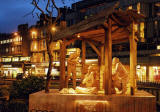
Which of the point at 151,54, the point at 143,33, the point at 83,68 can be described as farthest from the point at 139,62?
the point at 83,68

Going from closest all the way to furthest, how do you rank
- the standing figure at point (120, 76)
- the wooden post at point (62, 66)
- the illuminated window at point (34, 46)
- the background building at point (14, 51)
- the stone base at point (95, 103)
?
1. the stone base at point (95, 103)
2. the standing figure at point (120, 76)
3. the wooden post at point (62, 66)
4. the illuminated window at point (34, 46)
5. the background building at point (14, 51)

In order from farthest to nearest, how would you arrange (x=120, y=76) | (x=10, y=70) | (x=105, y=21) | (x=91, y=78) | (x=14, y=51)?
(x=10, y=70) < (x=14, y=51) < (x=91, y=78) < (x=120, y=76) < (x=105, y=21)

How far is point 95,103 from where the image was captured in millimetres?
8531

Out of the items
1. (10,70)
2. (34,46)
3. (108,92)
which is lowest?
(108,92)

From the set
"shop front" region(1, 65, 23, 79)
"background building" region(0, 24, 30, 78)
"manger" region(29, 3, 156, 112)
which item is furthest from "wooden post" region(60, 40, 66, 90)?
"shop front" region(1, 65, 23, 79)

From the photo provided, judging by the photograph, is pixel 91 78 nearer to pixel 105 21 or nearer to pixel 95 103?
pixel 95 103

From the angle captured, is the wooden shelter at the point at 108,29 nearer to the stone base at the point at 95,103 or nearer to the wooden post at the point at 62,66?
the wooden post at the point at 62,66

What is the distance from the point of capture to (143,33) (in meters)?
37.6

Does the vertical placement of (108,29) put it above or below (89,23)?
below

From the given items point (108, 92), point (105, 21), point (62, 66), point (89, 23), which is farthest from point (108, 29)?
point (62, 66)

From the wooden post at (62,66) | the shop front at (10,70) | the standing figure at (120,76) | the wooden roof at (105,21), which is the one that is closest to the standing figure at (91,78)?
the wooden post at (62,66)

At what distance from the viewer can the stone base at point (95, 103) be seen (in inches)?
325

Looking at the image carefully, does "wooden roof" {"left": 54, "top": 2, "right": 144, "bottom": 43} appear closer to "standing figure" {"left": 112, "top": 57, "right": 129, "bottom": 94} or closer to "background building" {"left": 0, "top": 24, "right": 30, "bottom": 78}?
"standing figure" {"left": 112, "top": 57, "right": 129, "bottom": 94}

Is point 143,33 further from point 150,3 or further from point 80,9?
point 80,9
